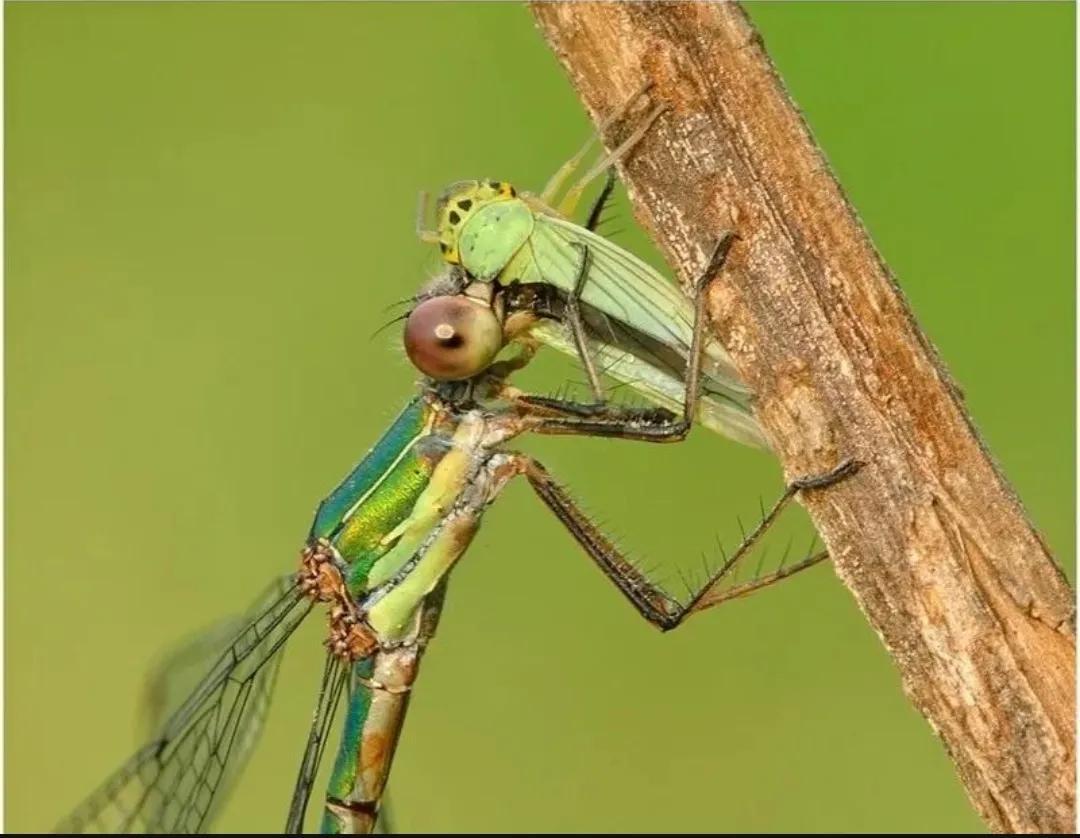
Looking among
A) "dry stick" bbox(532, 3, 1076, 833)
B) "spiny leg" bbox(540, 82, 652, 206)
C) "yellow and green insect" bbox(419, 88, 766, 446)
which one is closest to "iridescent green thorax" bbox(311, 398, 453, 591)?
"yellow and green insect" bbox(419, 88, 766, 446)

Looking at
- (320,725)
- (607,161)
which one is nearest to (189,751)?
(320,725)

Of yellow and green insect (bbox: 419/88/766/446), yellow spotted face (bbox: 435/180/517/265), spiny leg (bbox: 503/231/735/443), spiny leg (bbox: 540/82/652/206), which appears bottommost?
spiny leg (bbox: 503/231/735/443)

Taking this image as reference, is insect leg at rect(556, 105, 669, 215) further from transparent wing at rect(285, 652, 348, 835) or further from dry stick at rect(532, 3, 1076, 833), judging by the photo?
transparent wing at rect(285, 652, 348, 835)

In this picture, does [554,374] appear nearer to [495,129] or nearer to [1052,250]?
[1052,250]

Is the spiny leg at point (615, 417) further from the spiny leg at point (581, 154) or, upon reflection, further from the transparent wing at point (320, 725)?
the transparent wing at point (320, 725)

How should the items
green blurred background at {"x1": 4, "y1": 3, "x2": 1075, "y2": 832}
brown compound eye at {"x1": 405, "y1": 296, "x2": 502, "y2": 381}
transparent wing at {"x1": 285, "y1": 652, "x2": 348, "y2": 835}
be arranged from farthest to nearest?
green blurred background at {"x1": 4, "y1": 3, "x2": 1075, "y2": 832} < transparent wing at {"x1": 285, "y1": 652, "x2": 348, "y2": 835} < brown compound eye at {"x1": 405, "y1": 296, "x2": 502, "y2": 381}

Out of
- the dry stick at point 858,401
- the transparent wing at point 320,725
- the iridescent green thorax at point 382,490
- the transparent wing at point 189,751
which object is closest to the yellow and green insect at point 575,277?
the dry stick at point 858,401

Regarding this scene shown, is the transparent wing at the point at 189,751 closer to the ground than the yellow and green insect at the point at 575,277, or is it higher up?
closer to the ground

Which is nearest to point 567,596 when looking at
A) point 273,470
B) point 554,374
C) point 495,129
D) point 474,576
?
point 474,576
